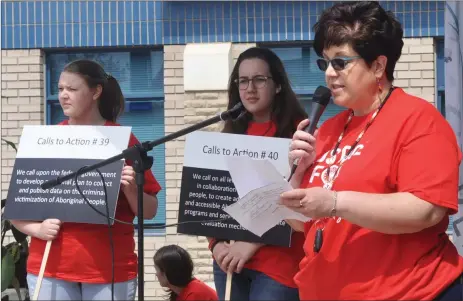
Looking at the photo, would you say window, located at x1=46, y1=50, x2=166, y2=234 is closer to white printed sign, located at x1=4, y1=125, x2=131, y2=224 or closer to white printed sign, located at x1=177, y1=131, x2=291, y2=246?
white printed sign, located at x1=4, y1=125, x2=131, y2=224

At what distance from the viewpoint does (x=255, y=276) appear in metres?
4.32

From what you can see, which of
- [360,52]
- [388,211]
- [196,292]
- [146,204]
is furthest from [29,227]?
[388,211]

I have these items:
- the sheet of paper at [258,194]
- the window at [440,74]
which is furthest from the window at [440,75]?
the sheet of paper at [258,194]

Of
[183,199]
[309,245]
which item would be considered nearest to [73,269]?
[183,199]

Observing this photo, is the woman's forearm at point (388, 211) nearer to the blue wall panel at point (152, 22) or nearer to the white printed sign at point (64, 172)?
the white printed sign at point (64, 172)

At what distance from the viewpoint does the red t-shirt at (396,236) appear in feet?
9.96

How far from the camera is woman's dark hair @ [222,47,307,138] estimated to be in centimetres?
452

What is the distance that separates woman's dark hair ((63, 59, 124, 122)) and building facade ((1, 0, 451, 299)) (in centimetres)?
365

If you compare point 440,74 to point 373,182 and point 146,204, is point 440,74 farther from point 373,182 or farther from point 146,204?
point 373,182

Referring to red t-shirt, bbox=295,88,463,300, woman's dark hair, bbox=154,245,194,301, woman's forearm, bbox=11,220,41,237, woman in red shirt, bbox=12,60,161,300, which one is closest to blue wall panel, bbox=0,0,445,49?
woman's dark hair, bbox=154,245,194,301

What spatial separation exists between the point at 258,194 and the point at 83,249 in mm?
1648

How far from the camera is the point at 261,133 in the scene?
15.0 feet

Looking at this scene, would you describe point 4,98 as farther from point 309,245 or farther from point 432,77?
point 309,245

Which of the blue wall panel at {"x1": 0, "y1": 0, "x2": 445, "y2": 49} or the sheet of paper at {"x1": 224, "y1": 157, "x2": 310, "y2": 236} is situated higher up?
the blue wall panel at {"x1": 0, "y1": 0, "x2": 445, "y2": 49}
